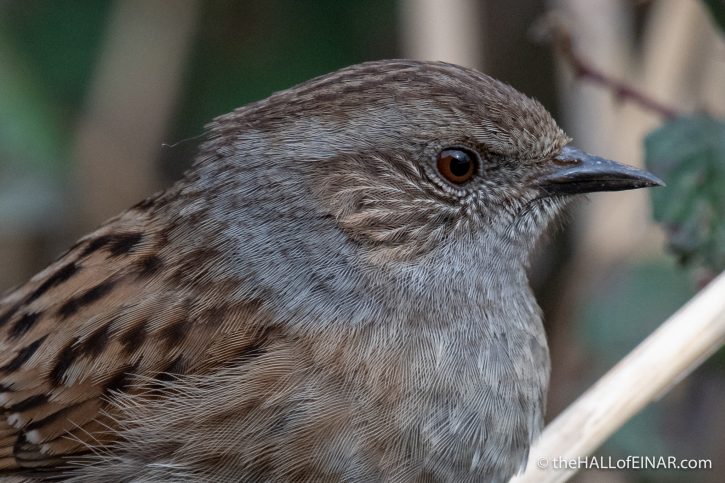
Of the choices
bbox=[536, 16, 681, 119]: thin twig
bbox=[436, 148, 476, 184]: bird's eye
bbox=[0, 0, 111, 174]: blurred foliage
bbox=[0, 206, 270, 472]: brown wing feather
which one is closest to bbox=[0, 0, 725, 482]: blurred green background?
bbox=[0, 0, 111, 174]: blurred foliage

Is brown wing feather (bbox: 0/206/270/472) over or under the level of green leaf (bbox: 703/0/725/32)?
under

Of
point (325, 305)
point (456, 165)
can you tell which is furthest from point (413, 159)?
point (325, 305)

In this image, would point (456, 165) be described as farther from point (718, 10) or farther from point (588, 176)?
point (718, 10)

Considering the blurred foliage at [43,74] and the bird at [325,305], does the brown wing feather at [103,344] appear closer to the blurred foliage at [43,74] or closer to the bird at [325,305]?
the bird at [325,305]

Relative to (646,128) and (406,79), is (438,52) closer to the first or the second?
(646,128)

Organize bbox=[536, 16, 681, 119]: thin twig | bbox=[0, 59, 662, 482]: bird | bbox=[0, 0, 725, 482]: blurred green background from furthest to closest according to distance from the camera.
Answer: bbox=[0, 0, 725, 482]: blurred green background < bbox=[536, 16, 681, 119]: thin twig < bbox=[0, 59, 662, 482]: bird

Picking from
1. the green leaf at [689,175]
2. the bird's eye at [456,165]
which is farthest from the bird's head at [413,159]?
the green leaf at [689,175]

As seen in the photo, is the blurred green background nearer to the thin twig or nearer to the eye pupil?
the thin twig
